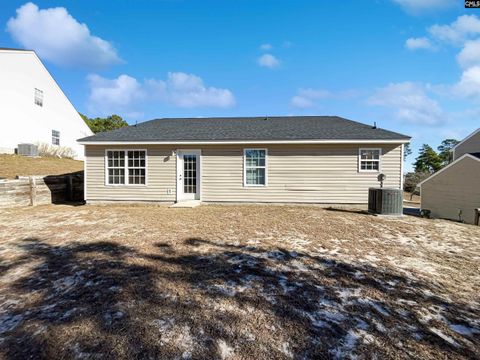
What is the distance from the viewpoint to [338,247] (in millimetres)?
5066

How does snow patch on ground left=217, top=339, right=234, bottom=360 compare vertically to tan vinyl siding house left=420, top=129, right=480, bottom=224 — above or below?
below

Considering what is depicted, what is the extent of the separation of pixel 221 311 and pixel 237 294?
1.36 feet

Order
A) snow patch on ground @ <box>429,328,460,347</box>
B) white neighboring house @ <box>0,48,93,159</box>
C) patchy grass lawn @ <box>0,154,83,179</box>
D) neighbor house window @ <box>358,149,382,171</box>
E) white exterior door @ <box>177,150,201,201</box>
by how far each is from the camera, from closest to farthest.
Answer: snow patch on ground @ <box>429,328,460,347</box>, neighbor house window @ <box>358,149,382,171</box>, white exterior door @ <box>177,150,201,201</box>, patchy grass lawn @ <box>0,154,83,179</box>, white neighboring house @ <box>0,48,93,159</box>

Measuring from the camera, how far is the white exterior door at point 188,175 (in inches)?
413

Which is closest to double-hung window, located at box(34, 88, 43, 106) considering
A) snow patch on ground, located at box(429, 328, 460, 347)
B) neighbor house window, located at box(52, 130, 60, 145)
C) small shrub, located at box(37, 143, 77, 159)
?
neighbor house window, located at box(52, 130, 60, 145)

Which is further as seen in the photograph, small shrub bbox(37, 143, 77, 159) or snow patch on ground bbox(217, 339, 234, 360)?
small shrub bbox(37, 143, 77, 159)

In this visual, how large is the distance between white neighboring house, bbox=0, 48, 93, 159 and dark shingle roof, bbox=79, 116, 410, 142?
Result: 9.18 m

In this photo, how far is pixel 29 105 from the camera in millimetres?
17969

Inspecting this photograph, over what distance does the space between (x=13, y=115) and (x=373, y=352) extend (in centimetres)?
2265

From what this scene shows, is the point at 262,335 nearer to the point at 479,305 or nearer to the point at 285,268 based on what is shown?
the point at 285,268

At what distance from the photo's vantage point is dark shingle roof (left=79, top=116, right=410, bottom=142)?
9930 millimetres

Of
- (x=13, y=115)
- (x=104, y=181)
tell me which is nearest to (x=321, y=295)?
(x=104, y=181)

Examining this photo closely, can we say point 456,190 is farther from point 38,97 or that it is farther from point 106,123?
point 106,123

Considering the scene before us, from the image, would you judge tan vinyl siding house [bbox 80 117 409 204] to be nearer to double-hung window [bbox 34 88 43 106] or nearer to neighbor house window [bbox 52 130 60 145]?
double-hung window [bbox 34 88 43 106]
